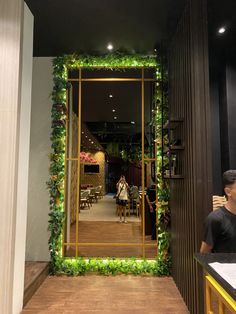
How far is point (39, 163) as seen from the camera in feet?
16.5

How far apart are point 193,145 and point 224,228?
1.16m

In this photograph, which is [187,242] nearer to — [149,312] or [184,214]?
[184,214]

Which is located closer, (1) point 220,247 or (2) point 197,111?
(1) point 220,247

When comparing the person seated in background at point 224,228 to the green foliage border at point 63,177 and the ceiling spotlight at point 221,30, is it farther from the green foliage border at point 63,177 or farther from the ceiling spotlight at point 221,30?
the ceiling spotlight at point 221,30

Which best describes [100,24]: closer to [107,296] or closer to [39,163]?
[39,163]

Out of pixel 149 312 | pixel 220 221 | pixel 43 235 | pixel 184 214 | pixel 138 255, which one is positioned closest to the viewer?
pixel 220 221

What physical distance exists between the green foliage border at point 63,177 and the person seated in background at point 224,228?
2.48 metres

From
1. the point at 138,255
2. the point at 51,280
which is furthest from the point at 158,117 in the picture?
the point at 51,280

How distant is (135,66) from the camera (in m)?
5.10

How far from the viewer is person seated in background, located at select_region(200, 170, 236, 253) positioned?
227 cm

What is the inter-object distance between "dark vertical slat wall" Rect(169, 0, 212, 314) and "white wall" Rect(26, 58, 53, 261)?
2.43m

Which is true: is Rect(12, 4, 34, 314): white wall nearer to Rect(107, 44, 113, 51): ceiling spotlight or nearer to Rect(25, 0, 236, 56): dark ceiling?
Rect(25, 0, 236, 56): dark ceiling

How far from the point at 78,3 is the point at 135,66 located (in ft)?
5.60

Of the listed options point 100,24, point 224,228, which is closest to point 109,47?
point 100,24
